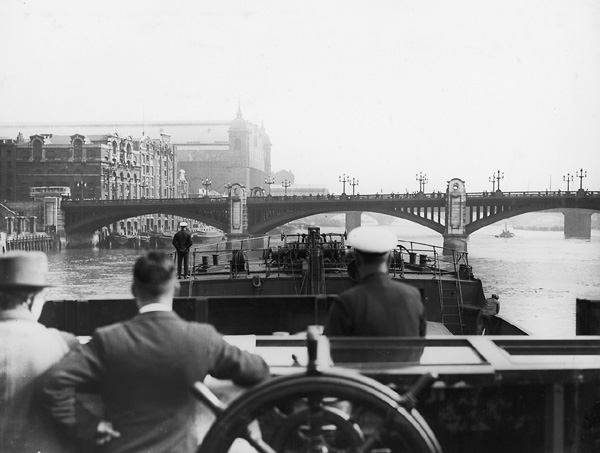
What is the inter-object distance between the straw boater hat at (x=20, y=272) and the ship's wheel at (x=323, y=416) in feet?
2.54

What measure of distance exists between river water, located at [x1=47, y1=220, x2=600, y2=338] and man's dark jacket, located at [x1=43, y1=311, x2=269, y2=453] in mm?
16189

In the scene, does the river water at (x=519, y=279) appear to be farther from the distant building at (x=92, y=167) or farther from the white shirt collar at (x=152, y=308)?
the white shirt collar at (x=152, y=308)

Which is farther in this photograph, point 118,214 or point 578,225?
point 578,225

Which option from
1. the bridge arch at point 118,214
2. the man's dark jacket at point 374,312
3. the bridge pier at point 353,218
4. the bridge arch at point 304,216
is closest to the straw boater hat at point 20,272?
the man's dark jacket at point 374,312

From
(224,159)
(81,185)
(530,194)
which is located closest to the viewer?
(530,194)

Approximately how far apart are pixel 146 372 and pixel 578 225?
67209 mm

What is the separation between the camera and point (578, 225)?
62750mm

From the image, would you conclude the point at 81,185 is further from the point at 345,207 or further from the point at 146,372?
the point at 146,372

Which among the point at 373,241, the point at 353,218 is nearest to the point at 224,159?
the point at 353,218

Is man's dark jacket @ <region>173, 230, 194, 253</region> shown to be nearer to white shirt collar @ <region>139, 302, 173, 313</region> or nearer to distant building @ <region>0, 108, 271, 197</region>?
white shirt collar @ <region>139, 302, 173, 313</region>

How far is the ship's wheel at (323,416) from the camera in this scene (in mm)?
1888

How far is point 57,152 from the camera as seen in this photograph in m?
42.7

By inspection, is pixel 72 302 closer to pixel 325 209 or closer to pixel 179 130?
pixel 325 209

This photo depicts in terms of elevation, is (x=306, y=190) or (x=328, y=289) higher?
(x=306, y=190)
